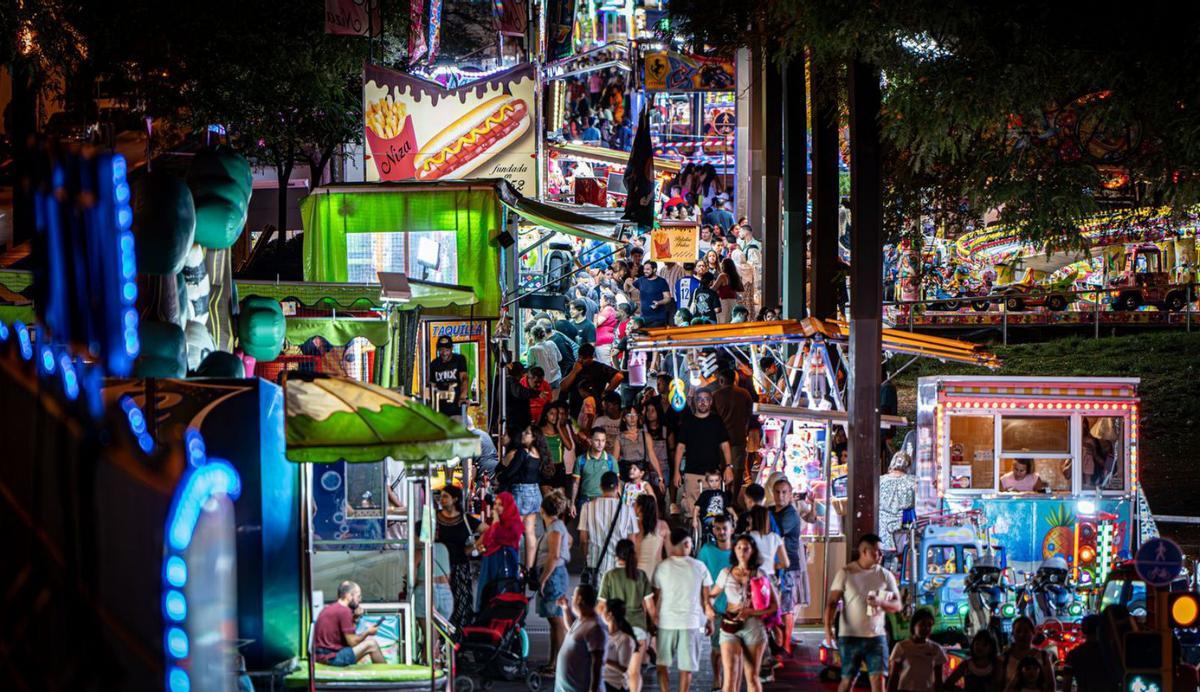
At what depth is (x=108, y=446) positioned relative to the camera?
5516 mm

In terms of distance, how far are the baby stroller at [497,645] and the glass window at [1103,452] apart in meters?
6.79

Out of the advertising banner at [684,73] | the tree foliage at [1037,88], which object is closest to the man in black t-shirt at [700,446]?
the tree foliage at [1037,88]

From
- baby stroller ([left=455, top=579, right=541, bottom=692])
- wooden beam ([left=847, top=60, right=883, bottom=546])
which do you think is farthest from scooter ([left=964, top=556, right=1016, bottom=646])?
baby stroller ([left=455, top=579, right=541, bottom=692])

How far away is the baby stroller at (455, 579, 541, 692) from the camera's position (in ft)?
45.5

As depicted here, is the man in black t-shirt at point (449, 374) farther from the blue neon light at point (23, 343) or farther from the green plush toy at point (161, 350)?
the blue neon light at point (23, 343)

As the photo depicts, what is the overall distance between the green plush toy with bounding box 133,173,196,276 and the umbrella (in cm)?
160

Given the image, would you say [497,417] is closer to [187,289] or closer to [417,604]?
[417,604]

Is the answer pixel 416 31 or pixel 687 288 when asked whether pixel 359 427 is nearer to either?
pixel 687 288

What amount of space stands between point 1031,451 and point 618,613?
6836 mm

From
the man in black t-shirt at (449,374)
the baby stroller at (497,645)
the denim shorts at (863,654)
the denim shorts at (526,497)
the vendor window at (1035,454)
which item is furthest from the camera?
the man in black t-shirt at (449,374)

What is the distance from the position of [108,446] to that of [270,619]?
5833 millimetres

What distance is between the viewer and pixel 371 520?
13.9m

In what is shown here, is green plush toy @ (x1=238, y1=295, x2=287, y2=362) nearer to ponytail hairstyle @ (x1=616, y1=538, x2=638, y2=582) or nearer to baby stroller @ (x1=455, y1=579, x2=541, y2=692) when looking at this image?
baby stroller @ (x1=455, y1=579, x2=541, y2=692)

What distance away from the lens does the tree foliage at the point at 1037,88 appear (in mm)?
13328
